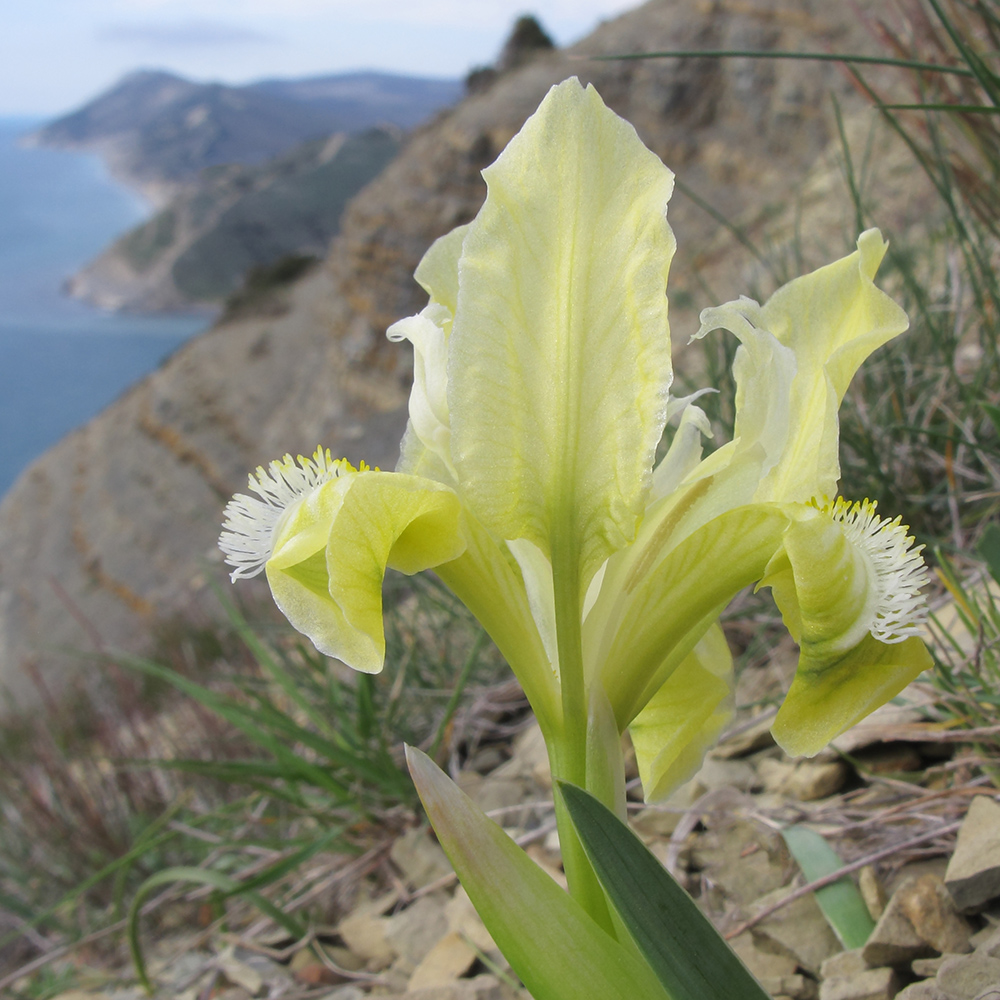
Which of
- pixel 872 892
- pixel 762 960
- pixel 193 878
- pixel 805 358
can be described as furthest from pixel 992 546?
pixel 193 878

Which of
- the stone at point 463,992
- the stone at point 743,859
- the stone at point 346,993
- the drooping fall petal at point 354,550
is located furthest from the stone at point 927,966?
the stone at point 346,993

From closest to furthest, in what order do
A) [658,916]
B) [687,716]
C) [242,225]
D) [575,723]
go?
1. [658,916]
2. [575,723]
3. [687,716]
4. [242,225]

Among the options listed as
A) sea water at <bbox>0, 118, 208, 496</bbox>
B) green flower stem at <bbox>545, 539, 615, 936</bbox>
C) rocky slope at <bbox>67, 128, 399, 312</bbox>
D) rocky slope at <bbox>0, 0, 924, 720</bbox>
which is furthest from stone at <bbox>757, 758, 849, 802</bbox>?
rocky slope at <bbox>67, 128, 399, 312</bbox>

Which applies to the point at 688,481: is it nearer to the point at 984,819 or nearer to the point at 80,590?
the point at 984,819

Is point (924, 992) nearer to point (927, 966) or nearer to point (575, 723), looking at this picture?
point (927, 966)

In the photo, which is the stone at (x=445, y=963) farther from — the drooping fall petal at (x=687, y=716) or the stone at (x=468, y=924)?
the drooping fall petal at (x=687, y=716)

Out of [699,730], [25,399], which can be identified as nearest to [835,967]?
[699,730]

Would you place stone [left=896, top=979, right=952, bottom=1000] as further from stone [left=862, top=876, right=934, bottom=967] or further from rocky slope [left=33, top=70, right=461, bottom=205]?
rocky slope [left=33, top=70, right=461, bottom=205]
